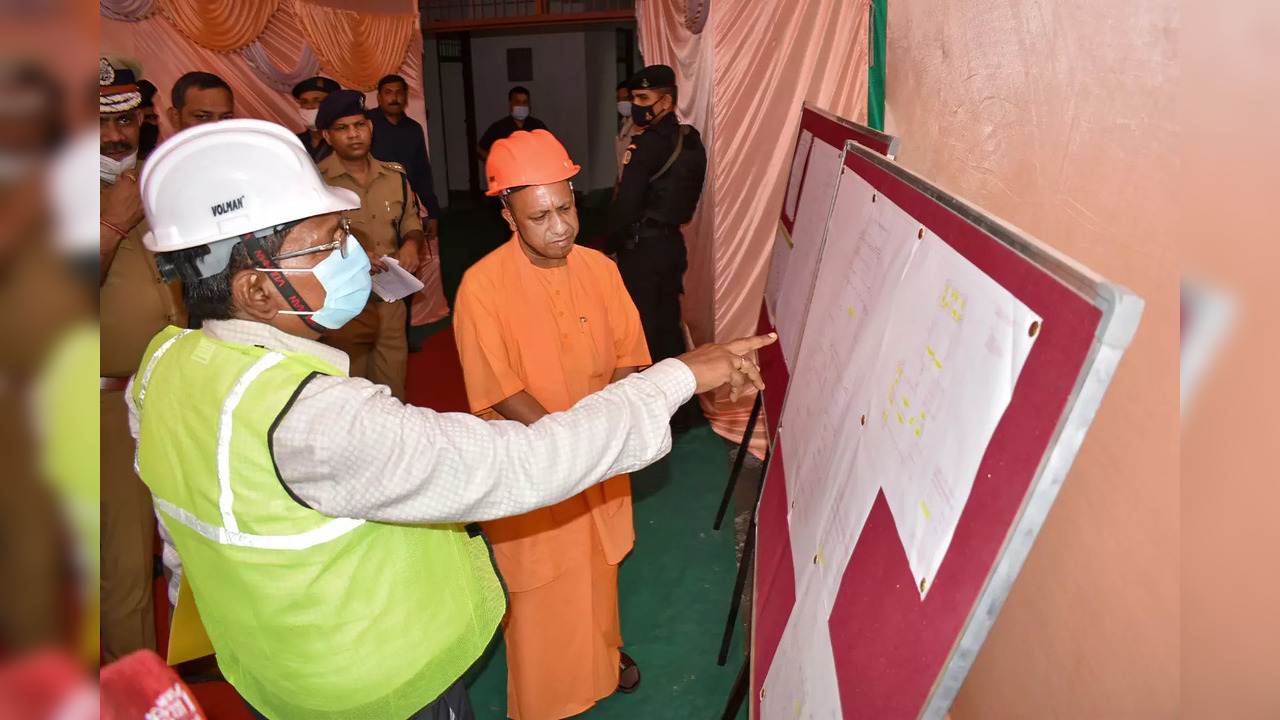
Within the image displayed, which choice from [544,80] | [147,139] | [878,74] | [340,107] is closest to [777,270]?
[878,74]

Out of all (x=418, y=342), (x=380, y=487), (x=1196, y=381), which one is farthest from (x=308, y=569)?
(x=418, y=342)

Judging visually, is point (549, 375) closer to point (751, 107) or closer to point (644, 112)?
point (644, 112)

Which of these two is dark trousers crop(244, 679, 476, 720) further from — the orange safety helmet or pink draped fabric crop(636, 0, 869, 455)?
pink draped fabric crop(636, 0, 869, 455)

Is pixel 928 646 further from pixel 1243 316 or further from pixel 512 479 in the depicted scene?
pixel 512 479

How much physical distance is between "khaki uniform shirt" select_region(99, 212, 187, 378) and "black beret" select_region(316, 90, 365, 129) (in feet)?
5.74

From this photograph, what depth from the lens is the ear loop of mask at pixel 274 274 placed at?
4.33ft

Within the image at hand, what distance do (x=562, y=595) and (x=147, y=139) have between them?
8.39 ft

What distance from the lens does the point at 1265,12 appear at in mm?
840

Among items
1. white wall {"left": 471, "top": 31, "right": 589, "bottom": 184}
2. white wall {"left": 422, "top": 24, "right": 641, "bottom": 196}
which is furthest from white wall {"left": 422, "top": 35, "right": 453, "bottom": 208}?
white wall {"left": 471, "top": 31, "right": 589, "bottom": 184}

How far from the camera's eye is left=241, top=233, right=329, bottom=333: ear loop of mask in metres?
1.32

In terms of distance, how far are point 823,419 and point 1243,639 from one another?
2.37 ft

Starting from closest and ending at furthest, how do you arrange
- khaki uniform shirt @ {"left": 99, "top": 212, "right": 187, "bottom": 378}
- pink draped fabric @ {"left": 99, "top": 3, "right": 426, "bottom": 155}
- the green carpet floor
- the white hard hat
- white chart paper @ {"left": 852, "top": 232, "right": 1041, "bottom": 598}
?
white chart paper @ {"left": 852, "top": 232, "right": 1041, "bottom": 598} < the white hard hat < khaki uniform shirt @ {"left": 99, "top": 212, "right": 187, "bottom": 378} < the green carpet floor < pink draped fabric @ {"left": 99, "top": 3, "right": 426, "bottom": 155}

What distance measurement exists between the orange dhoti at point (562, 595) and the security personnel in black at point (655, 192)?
1877mm

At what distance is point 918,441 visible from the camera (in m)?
1.02
